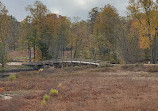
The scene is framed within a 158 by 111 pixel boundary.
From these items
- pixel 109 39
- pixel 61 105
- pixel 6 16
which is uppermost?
pixel 6 16

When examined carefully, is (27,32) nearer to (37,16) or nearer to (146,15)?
(37,16)

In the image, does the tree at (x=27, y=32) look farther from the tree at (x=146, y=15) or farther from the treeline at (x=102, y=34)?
the tree at (x=146, y=15)

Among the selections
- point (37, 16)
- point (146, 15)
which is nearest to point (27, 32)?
point (37, 16)

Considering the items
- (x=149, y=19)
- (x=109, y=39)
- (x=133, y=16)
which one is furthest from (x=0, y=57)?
(x=149, y=19)

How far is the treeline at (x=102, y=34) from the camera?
32.8m

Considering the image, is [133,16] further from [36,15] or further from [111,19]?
[36,15]

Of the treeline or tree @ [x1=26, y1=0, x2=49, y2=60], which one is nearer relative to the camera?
the treeline

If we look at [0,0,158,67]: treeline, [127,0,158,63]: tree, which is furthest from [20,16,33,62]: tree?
[127,0,158,63]: tree

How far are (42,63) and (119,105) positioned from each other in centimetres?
3528

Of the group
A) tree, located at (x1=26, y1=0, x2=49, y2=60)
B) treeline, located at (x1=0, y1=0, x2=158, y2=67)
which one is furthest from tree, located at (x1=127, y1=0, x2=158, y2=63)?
tree, located at (x1=26, y1=0, x2=49, y2=60)

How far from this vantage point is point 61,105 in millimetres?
9516

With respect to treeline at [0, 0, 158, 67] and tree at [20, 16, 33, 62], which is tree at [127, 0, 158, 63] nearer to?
treeline at [0, 0, 158, 67]

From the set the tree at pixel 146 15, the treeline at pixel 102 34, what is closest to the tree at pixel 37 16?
the treeline at pixel 102 34

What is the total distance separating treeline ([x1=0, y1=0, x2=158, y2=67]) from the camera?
107 ft
